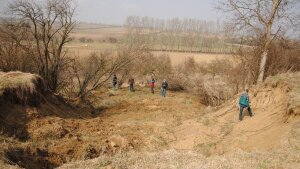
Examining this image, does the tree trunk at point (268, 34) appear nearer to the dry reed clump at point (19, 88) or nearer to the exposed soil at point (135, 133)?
the exposed soil at point (135, 133)

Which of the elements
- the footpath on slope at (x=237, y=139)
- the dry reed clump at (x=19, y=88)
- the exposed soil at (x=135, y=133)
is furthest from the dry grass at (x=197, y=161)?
the dry reed clump at (x=19, y=88)

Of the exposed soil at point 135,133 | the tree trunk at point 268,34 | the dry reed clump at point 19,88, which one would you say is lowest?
the exposed soil at point 135,133

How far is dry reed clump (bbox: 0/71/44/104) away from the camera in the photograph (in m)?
14.5

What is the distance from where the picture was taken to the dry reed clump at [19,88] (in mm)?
14494

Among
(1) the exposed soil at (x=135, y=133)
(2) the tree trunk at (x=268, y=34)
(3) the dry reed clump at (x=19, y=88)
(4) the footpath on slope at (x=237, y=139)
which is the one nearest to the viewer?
(4) the footpath on slope at (x=237, y=139)

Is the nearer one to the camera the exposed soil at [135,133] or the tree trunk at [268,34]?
the exposed soil at [135,133]

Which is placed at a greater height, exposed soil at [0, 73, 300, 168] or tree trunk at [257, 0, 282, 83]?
tree trunk at [257, 0, 282, 83]

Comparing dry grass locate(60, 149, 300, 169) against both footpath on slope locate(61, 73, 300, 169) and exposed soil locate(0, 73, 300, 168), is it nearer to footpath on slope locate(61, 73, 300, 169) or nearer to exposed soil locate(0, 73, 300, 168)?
A: footpath on slope locate(61, 73, 300, 169)

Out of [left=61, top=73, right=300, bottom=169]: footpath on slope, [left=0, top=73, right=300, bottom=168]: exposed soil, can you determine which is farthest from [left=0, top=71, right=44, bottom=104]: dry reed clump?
[left=61, top=73, right=300, bottom=169]: footpath on slope

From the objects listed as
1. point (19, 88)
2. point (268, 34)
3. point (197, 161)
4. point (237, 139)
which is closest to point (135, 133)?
point (237, 139)

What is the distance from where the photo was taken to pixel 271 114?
14.2 meters

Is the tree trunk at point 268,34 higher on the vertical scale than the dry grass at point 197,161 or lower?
higher

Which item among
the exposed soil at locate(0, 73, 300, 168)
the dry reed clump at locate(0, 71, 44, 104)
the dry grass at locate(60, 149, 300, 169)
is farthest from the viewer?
the dry reed clump at locate(0, 71, 44, 104)

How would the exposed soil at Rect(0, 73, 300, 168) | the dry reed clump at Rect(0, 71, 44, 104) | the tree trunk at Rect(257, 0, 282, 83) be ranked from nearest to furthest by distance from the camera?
1. the exposed soil at Rect(0, 73, 300, 168)
2. the dry reed clump at Rect(0, 71, 44, 104)
3. the tree trunk at Rect(257, 0, 282, 83)
